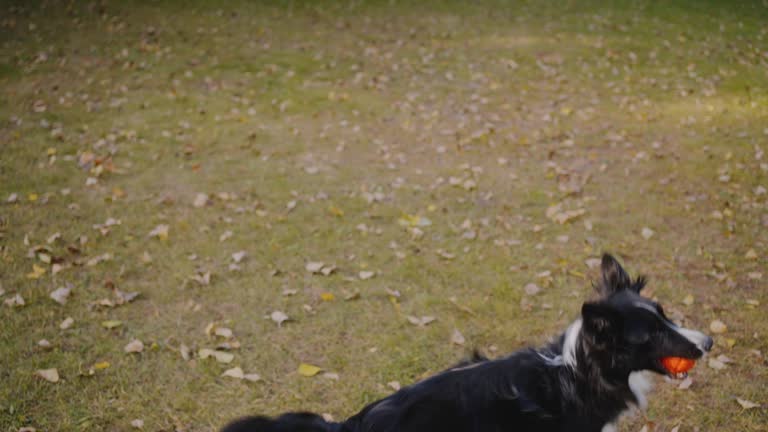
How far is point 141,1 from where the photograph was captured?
15.5 meters

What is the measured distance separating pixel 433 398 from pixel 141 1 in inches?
625

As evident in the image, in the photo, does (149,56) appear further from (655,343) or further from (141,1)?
(655,343)

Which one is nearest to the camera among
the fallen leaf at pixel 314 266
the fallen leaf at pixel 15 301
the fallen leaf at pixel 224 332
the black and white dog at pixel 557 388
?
the black and white dog at pixel 557 388

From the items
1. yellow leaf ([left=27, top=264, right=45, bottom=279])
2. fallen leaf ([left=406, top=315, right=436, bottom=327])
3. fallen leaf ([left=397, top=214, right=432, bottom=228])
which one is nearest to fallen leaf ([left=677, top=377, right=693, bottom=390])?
fallen leaf ([left=406, top=315, right=436, bottom=327])

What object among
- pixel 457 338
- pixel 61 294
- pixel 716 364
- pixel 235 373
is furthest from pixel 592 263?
pixel 61 294

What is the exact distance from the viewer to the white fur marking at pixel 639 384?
2885mm

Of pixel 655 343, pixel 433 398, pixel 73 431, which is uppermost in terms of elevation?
pixel 655 343

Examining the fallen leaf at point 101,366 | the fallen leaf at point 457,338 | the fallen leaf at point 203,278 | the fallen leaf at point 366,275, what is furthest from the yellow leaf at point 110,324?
the fallen leaf at point 457,338

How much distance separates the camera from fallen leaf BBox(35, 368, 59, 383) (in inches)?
170

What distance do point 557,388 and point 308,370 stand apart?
6.93 feet

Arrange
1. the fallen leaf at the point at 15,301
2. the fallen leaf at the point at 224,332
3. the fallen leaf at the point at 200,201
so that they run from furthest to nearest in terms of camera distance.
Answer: the fallen leaf at the point at 200,201
the fallen leaf at the point at 15,301
the fallen leaf at the point at 224,332

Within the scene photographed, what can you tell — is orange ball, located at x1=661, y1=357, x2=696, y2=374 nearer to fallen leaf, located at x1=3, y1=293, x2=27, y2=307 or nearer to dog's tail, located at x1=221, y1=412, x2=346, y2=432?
dog's tail, located at x1=221, y1=412, x2=346, y2=432

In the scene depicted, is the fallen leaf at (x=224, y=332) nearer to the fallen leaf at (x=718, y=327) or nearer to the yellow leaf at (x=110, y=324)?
the yellow leaf at (x=110, y=324)

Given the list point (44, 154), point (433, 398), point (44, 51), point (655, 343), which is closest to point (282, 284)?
point (433, 398)
